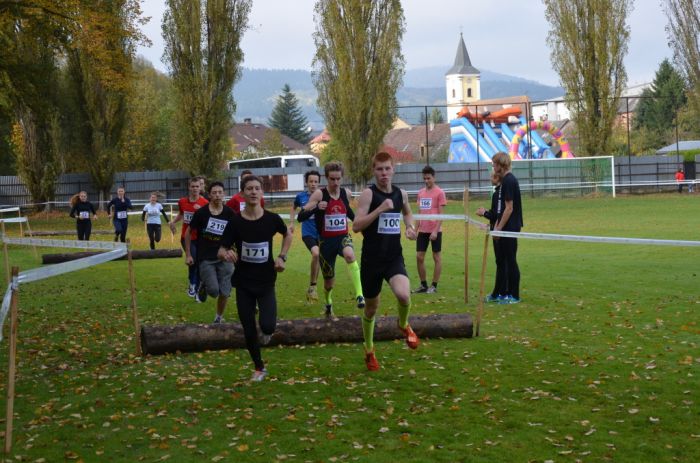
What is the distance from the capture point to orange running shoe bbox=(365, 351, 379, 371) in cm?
924

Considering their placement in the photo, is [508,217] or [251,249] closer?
[251,249]

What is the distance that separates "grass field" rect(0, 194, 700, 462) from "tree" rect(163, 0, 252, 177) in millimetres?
35232

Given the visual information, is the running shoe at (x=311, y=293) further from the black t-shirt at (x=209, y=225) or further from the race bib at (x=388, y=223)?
the race bib at (x=388, y=223)

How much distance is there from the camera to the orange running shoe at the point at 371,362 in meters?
9.24

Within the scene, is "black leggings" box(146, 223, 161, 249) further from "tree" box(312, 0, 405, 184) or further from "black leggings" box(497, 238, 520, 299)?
"tree" box(312, 0, 405, 184)

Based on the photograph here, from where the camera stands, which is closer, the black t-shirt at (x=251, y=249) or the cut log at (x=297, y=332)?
the black t-shirt at (x=251, y=249)

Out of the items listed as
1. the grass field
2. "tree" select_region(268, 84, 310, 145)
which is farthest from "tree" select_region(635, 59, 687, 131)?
the grass field

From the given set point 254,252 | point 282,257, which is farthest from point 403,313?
point 254,252

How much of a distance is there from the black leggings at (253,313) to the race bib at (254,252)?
0.28 m

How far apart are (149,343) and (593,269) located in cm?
1090

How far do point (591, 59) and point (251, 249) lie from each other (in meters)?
49.5

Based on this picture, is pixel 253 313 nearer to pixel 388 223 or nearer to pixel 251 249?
pixel 251 249

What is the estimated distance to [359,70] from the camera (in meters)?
51.2

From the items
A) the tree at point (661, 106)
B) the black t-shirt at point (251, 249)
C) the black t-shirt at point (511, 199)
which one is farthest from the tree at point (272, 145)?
the black t-shirt at point (251, 249)
